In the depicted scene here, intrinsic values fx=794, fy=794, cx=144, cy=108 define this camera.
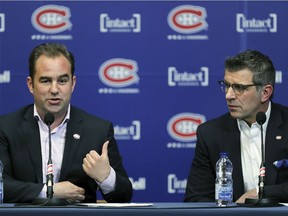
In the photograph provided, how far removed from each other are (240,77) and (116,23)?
4.84ft

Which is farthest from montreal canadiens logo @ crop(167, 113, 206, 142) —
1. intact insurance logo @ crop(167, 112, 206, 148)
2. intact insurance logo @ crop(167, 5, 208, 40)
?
intact insurance logo @ crop(167, 5, 208, 40)

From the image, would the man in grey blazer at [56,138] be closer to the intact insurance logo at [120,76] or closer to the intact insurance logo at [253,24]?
the intact insurance logo at [120,76]

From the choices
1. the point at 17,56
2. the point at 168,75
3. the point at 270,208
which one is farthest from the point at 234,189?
the point at 17,56

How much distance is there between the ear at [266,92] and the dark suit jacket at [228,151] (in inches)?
3.9

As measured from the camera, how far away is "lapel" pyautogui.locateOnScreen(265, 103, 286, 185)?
15.6ft

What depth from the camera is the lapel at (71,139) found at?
4.69m

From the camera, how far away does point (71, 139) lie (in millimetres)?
4770

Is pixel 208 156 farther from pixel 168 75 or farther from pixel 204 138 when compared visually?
pixel 168 75

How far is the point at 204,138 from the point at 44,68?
43.1 inches

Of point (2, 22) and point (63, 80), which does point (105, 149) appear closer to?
point (63, 80)

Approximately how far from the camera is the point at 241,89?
4.83 meters

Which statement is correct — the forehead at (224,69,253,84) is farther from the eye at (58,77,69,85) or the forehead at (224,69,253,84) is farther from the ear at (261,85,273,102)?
the eye at (58,77,69,85)

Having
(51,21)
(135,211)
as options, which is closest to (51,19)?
(51,21)

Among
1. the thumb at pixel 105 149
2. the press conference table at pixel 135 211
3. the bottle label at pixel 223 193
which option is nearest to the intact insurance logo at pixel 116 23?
the thumb at pixel 105 149
